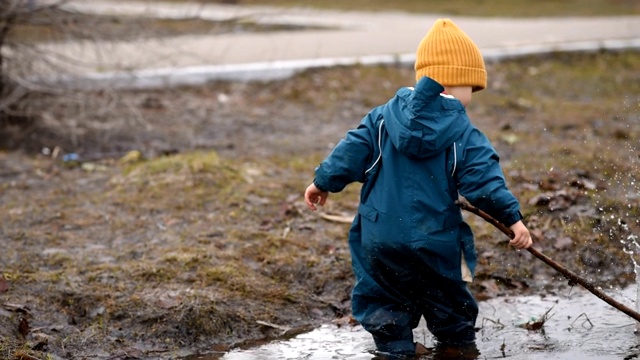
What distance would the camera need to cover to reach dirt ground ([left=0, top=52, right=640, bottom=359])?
4176mm

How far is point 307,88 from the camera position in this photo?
840 centimetres

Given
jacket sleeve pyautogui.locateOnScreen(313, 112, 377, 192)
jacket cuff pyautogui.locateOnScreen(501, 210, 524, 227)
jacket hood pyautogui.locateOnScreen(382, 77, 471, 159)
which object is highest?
jacket hood pyautogui.locateOnScreen(382, 77, 471, 159)

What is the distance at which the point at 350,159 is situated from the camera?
3723 mm

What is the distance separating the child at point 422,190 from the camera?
3543mm

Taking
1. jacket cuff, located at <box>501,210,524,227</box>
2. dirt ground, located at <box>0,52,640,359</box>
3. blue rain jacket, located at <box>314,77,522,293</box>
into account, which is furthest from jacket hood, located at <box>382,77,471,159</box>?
dirt ground, located at <box>0,52,640,359</box>

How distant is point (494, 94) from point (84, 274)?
5030 millimetres

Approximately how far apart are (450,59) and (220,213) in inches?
81.6

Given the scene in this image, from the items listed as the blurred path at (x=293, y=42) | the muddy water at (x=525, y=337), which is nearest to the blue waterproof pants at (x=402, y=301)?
the muddy water at (x=525, y=337)

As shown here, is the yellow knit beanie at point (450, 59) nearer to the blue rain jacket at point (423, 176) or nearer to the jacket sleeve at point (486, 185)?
the blue rain jacket at point (423, 176)

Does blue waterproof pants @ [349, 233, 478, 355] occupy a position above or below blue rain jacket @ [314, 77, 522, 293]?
below

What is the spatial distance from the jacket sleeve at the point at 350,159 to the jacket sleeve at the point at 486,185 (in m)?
0.39

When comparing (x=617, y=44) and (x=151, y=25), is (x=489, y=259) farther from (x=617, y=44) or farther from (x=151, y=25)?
(x=617, y=44)

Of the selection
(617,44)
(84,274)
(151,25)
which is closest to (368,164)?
(84,274)

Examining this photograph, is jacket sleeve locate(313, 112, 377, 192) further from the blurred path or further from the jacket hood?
the blurred path
